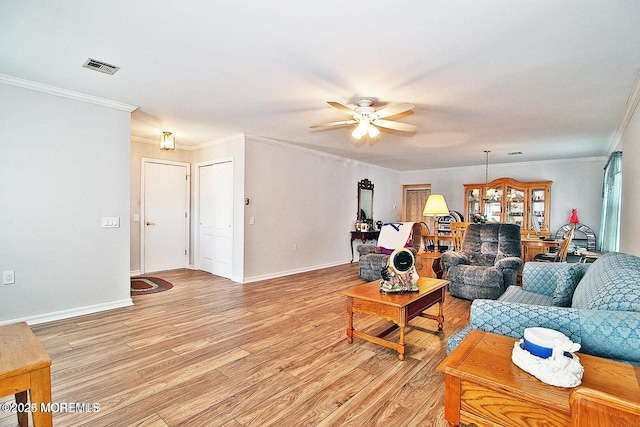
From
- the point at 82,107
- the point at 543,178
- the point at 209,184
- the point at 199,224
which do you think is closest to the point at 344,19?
the point at 82,107

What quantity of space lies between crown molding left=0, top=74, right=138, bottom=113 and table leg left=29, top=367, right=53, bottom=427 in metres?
3.17

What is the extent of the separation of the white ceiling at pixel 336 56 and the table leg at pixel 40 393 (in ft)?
6.52

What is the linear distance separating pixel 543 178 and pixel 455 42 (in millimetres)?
6248

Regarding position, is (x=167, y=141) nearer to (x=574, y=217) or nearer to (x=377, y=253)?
(x=377, y=253)

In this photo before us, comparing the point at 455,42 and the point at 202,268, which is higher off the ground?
the point at 455,42

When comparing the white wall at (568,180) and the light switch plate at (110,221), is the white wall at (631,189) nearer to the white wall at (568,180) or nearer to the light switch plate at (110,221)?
the white wall at (568,180)

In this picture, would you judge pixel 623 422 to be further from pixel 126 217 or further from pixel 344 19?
pixel 126 217

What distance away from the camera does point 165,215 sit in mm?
5879

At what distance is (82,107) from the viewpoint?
11.4ft

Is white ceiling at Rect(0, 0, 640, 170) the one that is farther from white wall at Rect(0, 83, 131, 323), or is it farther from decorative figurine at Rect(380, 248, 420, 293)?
decorative figurine at Rect(380, 248, 420, 293)

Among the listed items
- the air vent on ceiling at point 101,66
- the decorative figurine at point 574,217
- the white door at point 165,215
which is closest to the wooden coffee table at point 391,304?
the air vent on ceiling at point 101,66

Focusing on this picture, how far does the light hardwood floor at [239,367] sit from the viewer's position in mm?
1858

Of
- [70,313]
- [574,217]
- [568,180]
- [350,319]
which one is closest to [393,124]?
[350,319]

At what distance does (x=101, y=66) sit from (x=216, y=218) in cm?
327
